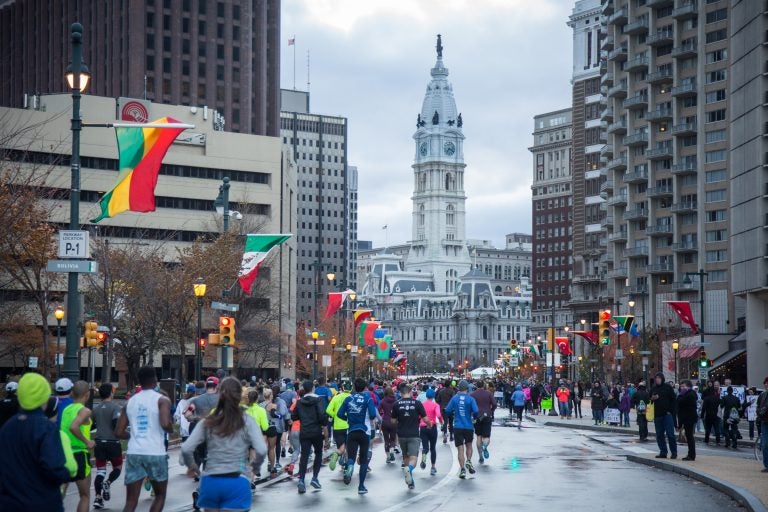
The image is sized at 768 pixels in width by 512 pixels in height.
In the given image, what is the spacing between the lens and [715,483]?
21969 millimetres

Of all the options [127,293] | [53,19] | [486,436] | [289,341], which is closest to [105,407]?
[486,436]

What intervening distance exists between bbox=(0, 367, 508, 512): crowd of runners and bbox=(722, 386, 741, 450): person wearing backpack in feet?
26.2

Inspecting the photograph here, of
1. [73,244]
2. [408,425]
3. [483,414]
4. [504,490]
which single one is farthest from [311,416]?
[483,414]

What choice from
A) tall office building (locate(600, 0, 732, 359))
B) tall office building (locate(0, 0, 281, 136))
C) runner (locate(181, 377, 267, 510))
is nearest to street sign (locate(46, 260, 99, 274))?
runner (locate(181, 377, 267, 510))

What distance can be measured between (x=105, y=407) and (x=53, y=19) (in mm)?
158812

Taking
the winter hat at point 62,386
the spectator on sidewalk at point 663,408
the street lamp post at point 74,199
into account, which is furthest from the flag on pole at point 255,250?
the winter hat at point 62,386

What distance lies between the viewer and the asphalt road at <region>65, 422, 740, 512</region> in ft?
62.2

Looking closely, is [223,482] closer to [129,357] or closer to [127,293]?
[127,293]

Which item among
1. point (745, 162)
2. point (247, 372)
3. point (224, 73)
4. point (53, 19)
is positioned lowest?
point (247, 372)

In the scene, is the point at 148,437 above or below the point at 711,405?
above

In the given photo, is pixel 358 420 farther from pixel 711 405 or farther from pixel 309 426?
pixel 711 405

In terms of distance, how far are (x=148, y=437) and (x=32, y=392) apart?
4902 mm

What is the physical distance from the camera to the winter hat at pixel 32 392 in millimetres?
9477

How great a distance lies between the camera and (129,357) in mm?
62188
